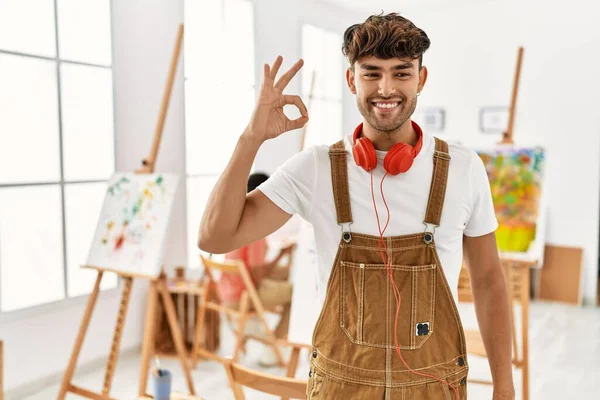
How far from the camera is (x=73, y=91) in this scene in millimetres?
3459

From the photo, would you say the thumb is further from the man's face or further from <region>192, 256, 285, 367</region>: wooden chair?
<region>192, 256, 285, 367</region>: wooden chair

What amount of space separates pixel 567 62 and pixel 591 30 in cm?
33

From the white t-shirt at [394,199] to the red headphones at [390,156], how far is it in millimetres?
25

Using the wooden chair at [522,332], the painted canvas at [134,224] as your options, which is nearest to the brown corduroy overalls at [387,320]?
the wooden chair at [522,332]

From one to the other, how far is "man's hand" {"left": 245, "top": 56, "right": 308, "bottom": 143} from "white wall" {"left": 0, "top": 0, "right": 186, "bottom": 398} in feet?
8.35

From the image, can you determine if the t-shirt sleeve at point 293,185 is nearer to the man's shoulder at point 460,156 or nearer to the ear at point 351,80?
the ear at point 351,80

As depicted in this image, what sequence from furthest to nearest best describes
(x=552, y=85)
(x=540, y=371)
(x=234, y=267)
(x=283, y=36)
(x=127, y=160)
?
(x=552, y=85) < (x=283, y=36) < (x=127, y=160) < (x=540, y=371) < (x=234, y=267)

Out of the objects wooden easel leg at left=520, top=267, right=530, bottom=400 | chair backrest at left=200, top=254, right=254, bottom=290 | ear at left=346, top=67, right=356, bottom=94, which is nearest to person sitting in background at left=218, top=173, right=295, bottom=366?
chair backrest at left=200, top=254, right=254, bottom=290

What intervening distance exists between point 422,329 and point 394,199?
0.98 feet

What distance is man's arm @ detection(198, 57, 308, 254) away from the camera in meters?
1.22

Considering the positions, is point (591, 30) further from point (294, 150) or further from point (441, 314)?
point (441, 314)

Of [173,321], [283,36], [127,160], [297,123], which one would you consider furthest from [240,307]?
[283,36]

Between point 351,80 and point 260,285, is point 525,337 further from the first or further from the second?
point 351,80

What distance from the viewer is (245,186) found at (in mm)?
1240
